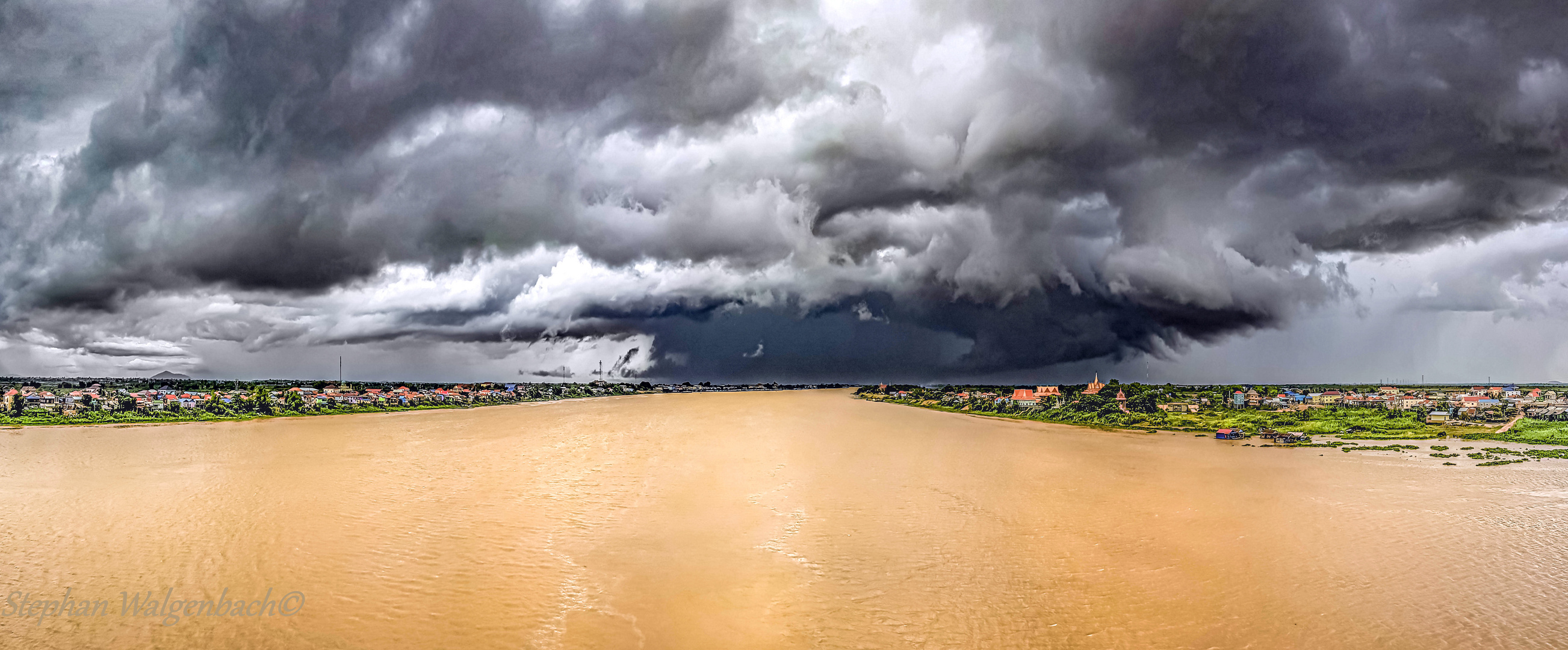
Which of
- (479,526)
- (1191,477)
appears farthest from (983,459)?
(479,526)

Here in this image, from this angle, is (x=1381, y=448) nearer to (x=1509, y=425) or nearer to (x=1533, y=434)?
(x=1533, y=434)

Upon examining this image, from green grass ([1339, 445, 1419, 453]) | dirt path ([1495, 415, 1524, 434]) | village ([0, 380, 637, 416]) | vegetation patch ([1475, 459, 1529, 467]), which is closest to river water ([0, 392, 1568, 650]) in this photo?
vegetation patch ([1475, 459, 1529, 467])

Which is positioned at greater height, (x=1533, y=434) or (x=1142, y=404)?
(x=1142, y=404)

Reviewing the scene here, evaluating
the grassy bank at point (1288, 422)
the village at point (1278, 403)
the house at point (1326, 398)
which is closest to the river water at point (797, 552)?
the grassy bank at point (1288, 422)

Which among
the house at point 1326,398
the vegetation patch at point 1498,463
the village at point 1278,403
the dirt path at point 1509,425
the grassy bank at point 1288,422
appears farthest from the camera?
the house at point 1326,398

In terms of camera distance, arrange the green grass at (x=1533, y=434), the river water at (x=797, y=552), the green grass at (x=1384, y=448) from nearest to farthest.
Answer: the river water at (x=797, y=552) < the green grass at (x=1384, y=448) < the green grass at (x=1533, y=434)

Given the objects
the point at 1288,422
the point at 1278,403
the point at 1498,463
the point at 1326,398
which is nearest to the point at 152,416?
the point at 1498,463

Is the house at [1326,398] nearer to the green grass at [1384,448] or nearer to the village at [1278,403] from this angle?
the village at [1278,403]

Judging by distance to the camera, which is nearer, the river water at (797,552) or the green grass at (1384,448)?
the river water at (797,552)

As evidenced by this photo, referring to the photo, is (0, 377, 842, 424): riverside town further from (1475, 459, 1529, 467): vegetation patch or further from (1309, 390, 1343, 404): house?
(1309, 390, 1343, 404): house
